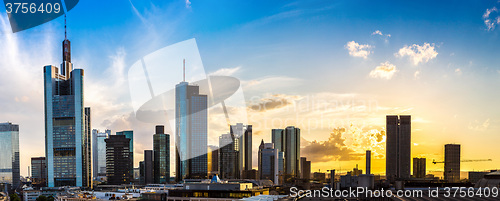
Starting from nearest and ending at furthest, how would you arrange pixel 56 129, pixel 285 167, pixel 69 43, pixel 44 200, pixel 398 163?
pixel 44 200 → pixel 56 129 → pixel 69 43 → pixel 398 163 → pixel 285 167

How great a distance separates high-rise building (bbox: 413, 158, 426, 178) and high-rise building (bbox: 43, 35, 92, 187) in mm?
Answer: 117887

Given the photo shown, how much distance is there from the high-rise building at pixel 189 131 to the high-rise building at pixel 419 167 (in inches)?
3353

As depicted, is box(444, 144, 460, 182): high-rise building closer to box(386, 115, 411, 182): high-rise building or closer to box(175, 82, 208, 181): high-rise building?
box(386, 115, 411, 182): high-rise building

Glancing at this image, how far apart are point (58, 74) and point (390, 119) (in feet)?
419

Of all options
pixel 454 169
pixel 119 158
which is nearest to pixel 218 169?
pixel 119 158

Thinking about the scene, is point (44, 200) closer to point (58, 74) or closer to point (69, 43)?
point (58, 74)

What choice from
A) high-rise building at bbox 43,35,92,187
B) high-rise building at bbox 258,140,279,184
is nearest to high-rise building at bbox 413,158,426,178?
high-rise building at bbox 258,140,279,184

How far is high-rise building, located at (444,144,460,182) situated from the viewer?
161 metres

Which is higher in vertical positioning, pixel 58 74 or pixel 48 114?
pixel 58 74

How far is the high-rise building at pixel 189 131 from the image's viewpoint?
190 meters

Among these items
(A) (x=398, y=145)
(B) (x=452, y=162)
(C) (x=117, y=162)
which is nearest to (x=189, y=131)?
(C) (x=117, y=162)

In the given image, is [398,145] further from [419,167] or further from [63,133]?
[63,133]

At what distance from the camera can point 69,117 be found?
478ft

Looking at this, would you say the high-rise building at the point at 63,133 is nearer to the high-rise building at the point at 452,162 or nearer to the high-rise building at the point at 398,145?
the high-rise building at the point at 398,145
